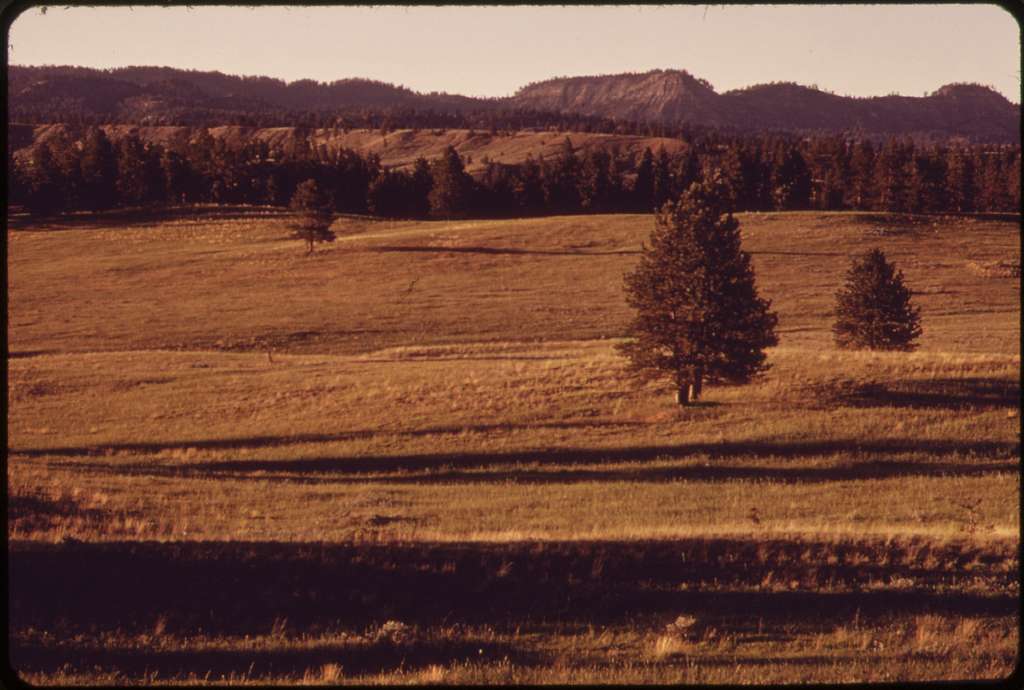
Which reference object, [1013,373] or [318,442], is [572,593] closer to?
[318,442]

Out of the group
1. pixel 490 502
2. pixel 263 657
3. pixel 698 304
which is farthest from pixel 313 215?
pixel 263 657

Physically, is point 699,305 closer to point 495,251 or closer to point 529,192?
point 495,251

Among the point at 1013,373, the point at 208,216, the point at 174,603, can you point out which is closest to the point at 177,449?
the point at 174,603

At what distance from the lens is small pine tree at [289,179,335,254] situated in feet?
242

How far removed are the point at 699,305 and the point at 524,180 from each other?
261 feet

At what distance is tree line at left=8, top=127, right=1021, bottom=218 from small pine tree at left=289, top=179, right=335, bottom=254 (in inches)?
741

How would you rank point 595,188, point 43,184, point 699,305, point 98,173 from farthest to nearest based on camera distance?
point 595,188 → point 98,173 → point 43,184 → point 699,305

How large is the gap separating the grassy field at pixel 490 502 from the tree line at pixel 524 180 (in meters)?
40.8

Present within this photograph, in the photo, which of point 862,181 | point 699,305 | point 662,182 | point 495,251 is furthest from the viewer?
point 662,182

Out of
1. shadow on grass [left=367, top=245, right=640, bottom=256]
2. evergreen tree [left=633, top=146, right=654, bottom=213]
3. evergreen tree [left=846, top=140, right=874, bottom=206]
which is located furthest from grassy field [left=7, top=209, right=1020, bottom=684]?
evergreen tree [left=633, top=146, right=654, bottom=213]

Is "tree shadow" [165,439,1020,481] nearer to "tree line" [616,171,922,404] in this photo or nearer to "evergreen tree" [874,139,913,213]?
"tree line" [616,171,922,404]

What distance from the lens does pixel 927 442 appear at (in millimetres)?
22922

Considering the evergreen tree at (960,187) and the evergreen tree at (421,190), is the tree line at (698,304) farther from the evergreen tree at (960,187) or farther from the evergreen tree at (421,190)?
the evergreen tree at (421,190)

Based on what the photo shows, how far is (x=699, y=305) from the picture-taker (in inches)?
1079
